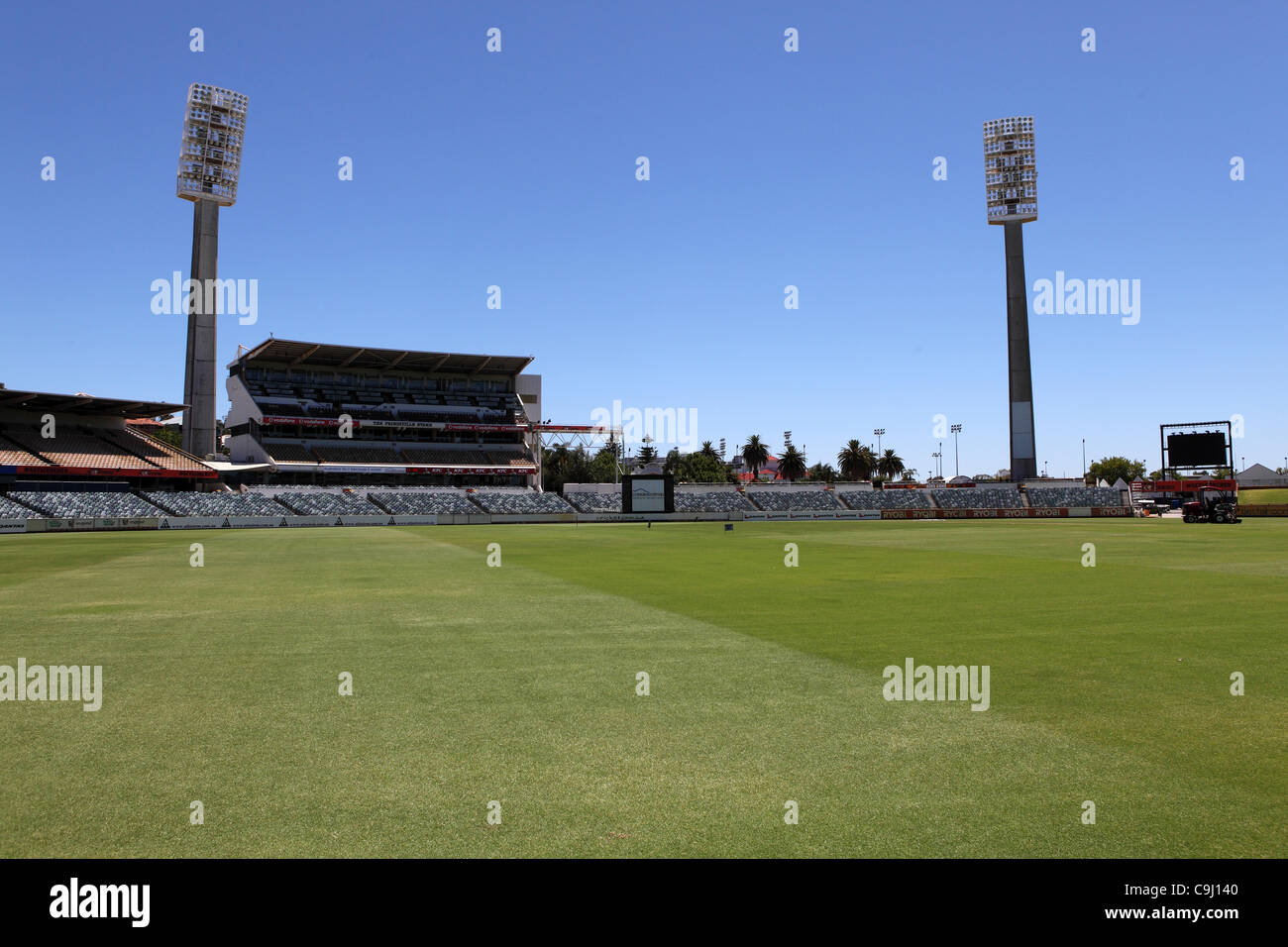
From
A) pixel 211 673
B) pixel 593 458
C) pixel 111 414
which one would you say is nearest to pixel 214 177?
pixel 111 414

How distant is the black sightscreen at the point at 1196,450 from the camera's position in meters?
73.4

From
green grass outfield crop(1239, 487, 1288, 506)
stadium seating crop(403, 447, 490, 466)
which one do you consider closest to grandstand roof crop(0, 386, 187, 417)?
stadium seating crop(403, 447, 490, 466)

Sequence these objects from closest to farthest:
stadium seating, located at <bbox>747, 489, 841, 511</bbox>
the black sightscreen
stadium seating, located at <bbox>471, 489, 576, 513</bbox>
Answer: the black sightscreen < stadium seating, located at <bbox>471, 489, 576, 513</bbox> < stadium seating, located at <bbox>747, 489, 841, 511</bbox>

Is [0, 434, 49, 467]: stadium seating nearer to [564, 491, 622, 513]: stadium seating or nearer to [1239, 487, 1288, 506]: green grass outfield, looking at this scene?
[564, 491, 622, 513]: stadium seating

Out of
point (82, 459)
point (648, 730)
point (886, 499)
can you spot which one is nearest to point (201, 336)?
point (82, 459)

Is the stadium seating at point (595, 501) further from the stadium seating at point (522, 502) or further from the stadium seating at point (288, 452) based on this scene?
the stadium seating at point (288, 452)

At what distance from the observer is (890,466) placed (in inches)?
6698

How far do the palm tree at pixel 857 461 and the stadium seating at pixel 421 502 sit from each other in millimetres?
94073

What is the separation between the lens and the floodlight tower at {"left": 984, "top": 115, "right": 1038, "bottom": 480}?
3989 inches

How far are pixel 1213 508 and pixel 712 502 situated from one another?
4959 centimetres

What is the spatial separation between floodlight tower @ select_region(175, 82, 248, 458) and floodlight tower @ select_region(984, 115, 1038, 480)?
293 feet

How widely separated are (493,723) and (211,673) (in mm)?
4695
